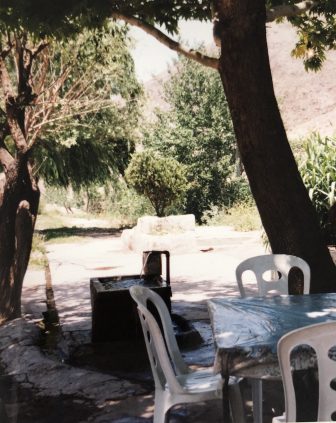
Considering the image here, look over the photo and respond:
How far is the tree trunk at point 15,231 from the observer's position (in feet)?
24.6

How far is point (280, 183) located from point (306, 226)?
0.45 m

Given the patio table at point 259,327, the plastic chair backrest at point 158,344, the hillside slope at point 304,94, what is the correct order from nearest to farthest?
1. the patio table at point 259,327
2. the plastic chair backrest at point 158,344
3. the hillside slope at point 304,94

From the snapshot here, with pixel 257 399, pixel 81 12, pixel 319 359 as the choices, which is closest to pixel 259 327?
pixel 319 359

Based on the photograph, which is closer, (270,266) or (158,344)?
(158,344)

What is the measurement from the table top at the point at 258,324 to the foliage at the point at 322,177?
18.2ft

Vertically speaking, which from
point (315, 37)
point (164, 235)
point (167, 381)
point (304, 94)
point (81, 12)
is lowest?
point (167, 381)

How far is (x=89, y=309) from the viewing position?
28.0 ft

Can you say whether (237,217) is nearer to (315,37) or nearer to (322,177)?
(322,177)

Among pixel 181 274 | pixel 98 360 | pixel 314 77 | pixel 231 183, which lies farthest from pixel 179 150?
pixel 314 77

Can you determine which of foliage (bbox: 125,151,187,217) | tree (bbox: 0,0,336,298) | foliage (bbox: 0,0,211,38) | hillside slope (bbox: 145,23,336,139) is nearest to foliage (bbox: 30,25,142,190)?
foliage (bbox: 125,151,187,217)

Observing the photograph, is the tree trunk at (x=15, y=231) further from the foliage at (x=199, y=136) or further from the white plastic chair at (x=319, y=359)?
the foliage at (x=199, y=136)

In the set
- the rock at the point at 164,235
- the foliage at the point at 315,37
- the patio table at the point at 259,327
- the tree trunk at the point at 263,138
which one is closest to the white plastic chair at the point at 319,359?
the patio table at the point at 259,327

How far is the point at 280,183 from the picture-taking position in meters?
5.25

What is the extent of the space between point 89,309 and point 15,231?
165cm
